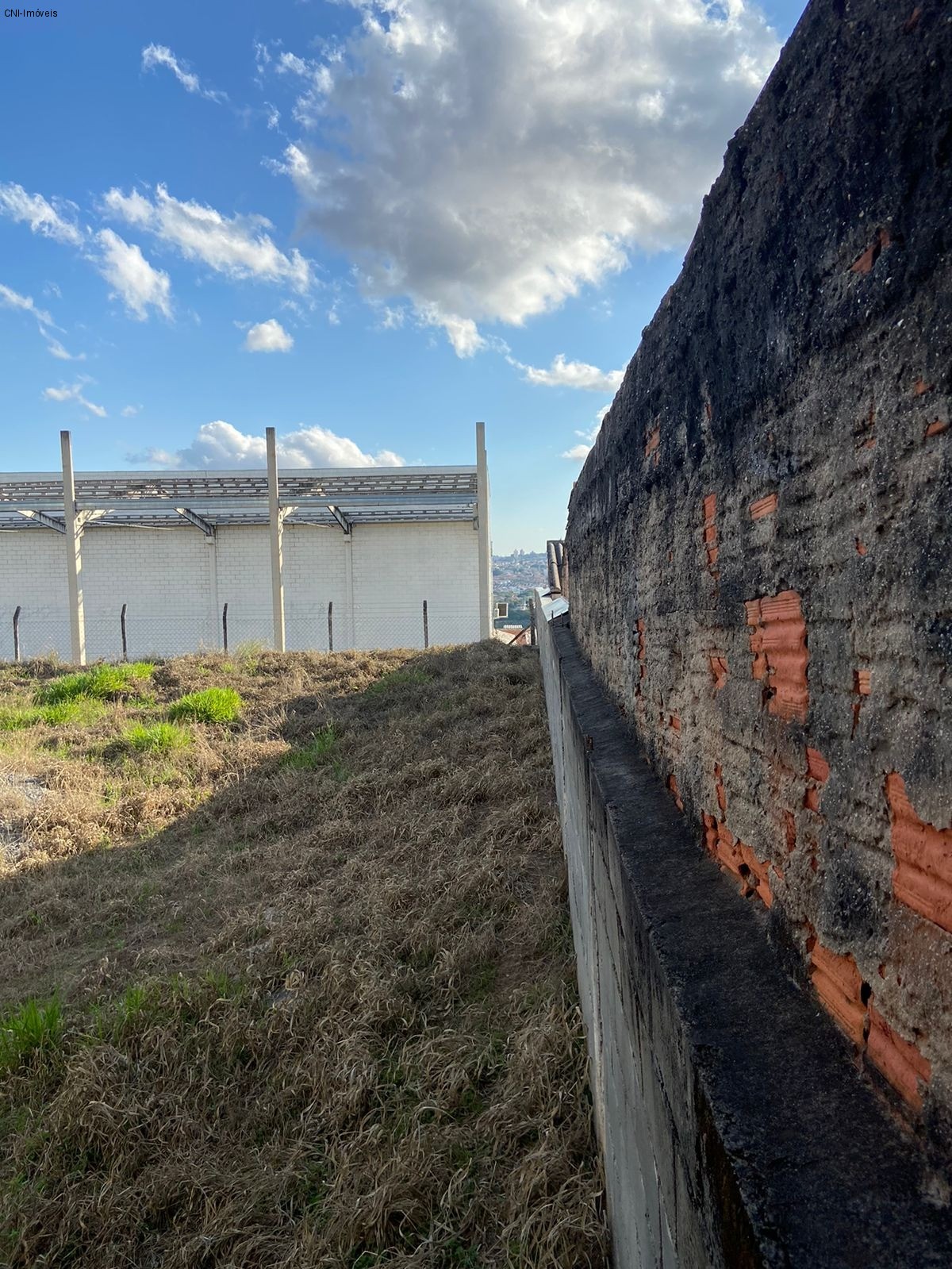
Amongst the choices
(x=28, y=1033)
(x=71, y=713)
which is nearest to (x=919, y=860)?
(x=28, y=1033)

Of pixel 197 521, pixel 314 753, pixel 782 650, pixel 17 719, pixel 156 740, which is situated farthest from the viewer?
pixel 197 521

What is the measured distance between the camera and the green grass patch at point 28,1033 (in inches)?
126

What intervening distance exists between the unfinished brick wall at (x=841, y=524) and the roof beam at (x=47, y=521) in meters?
17.5

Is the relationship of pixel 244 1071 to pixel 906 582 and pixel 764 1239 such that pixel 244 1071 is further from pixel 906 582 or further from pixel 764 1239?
pixel 906 582

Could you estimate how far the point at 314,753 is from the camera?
7.46 m

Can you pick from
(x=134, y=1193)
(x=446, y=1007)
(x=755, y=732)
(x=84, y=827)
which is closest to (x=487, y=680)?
(x=84, y=827)

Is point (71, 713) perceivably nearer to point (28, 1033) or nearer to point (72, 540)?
point (28, 1033)

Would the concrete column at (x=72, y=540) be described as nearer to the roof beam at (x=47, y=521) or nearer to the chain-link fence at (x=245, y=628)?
the roof beam at (x=47, y=521)

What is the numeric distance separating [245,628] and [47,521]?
4.96 metres

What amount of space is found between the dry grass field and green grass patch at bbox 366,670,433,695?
293 centimetres

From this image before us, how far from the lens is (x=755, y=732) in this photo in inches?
57.0

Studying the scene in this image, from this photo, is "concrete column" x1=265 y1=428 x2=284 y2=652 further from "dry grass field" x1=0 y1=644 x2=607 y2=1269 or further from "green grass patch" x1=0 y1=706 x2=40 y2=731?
"dry grass field" x1=0 y1=644 x2=607 y2=1269

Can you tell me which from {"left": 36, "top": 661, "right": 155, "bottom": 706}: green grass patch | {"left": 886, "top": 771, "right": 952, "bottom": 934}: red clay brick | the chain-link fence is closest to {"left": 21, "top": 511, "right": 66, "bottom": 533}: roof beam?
the chain-link fence

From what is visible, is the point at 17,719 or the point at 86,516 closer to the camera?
the point at 17,719
